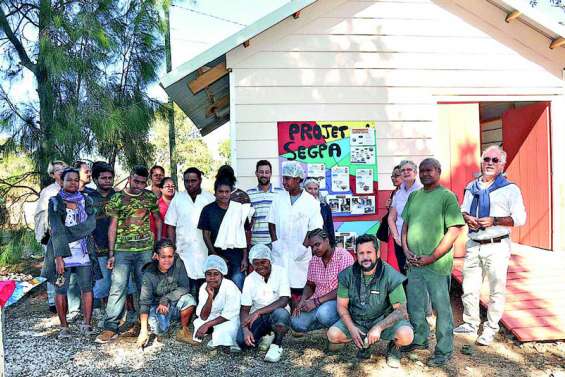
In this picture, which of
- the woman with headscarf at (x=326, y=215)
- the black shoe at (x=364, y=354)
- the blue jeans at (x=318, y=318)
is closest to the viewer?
the black shoe at (x=364, y=354)

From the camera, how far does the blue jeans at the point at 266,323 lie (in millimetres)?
4230

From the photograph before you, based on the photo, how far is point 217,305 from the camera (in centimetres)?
439

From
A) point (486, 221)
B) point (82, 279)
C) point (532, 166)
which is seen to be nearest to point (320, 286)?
A: point (486, 221)

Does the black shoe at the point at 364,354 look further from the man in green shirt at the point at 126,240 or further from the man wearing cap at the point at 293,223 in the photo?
the man in green shirt at the point at 126,240

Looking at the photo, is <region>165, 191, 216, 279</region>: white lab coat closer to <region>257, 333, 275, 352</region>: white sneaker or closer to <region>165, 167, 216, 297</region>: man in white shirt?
<region>165, 167, 216, 297</region>: man in white shirt

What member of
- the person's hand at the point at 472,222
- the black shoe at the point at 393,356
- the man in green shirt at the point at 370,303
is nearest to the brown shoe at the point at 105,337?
the man in green shirt at the point at 370,303

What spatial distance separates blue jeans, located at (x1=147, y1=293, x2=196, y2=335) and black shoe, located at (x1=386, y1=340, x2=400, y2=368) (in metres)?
1.82

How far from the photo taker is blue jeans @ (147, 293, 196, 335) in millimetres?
4594

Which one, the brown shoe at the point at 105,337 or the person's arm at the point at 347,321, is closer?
the person's arm at the point at 347,321

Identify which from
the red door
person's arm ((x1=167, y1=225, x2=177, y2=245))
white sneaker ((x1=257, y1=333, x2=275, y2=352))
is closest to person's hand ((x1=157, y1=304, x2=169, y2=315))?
person's arm ((x1=167, y1=225, x2=177, y2=245))

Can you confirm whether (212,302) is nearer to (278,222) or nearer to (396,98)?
(278,222)

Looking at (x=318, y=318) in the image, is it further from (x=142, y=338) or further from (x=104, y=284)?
(x=104, y=284)

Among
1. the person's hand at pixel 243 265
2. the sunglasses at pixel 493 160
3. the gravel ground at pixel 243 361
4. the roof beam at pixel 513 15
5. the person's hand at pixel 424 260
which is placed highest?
the roof beam at pixel 513 15

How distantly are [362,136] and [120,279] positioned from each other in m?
3.29
